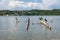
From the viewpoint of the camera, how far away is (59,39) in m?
35.7

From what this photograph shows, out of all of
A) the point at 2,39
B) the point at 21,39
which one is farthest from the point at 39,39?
the point at 2,39

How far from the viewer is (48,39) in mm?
36438

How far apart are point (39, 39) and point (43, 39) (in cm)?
78

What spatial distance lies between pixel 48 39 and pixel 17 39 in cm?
532

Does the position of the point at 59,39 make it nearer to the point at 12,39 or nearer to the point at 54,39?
the point at 54,39

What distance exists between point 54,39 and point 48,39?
3.47 ft

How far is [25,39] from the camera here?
36.5m

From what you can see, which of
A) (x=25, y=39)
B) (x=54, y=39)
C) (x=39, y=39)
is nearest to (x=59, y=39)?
(x=54, y=39)

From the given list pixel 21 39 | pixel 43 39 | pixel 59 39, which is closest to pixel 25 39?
pixel 21 39

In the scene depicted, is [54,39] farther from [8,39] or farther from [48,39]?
[8,39]

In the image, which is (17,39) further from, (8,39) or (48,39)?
(48,39)

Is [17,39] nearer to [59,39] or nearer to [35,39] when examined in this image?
[35,39]

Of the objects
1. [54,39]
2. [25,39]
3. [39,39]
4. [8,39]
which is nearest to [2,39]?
[8,39]

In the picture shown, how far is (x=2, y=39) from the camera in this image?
37.5 metres
